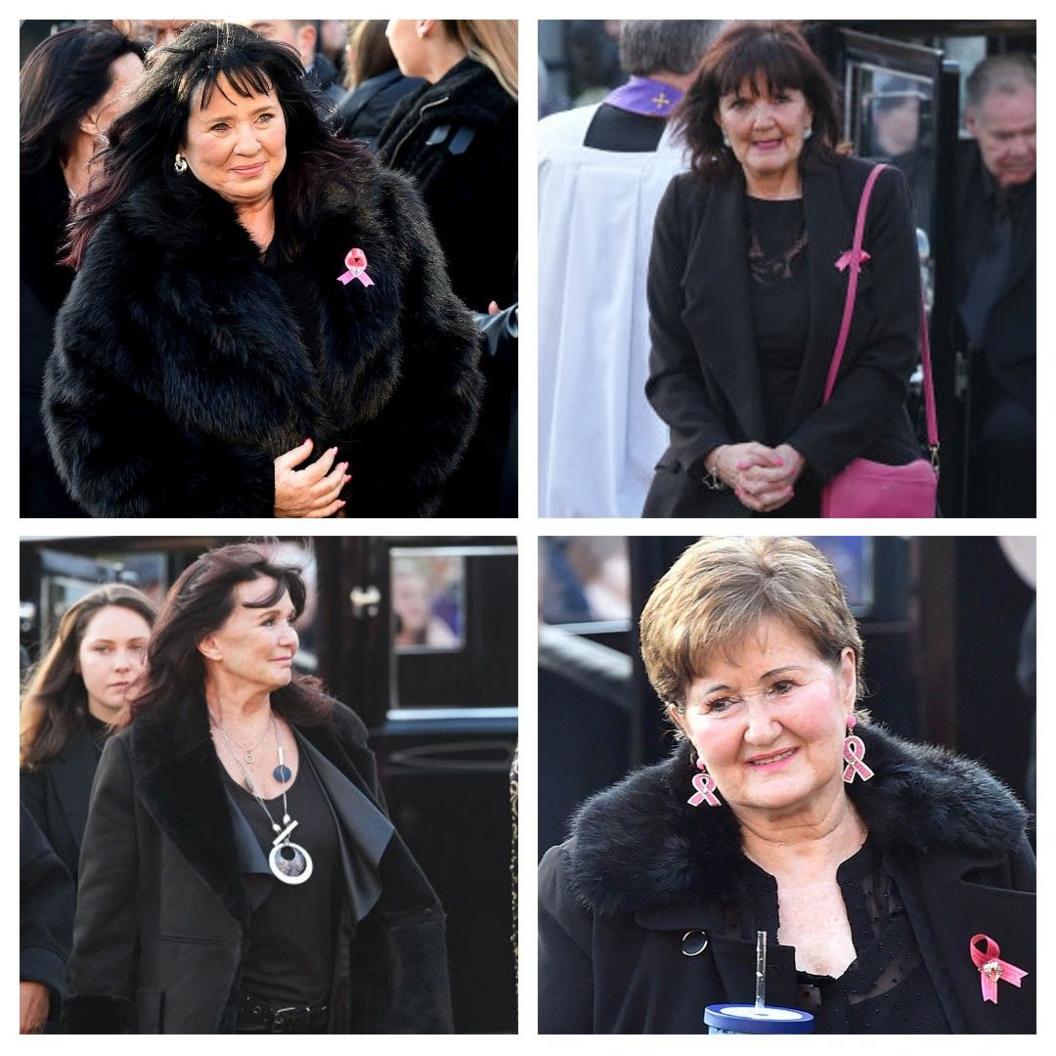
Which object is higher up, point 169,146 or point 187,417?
point 169,146

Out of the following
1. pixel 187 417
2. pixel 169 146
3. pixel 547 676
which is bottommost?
pixel 547 676

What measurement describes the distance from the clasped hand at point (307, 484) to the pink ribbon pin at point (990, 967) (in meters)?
1.29

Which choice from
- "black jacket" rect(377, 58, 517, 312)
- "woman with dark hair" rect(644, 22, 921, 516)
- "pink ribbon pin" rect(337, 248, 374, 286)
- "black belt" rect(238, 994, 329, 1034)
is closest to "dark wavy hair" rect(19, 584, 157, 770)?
"black belt" rect(238, 994, 329, 1034)

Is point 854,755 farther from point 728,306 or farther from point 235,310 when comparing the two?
point 235,310

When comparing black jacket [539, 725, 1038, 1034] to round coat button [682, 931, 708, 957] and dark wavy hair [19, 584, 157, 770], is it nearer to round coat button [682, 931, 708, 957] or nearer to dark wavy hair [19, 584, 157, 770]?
round coat button [682, 931, 708, 957]

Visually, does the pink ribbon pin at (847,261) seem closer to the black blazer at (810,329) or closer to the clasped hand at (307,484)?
the black blazer at (810,329)

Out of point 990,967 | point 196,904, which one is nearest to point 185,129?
point 196,904

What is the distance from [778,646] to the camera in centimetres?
310

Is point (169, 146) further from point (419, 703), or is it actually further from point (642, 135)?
point (419, 703)

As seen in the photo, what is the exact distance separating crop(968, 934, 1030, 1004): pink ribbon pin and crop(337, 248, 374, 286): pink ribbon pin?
4.84 ft

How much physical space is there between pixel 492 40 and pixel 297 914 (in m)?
1.50

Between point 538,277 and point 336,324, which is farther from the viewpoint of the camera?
point 538,277
